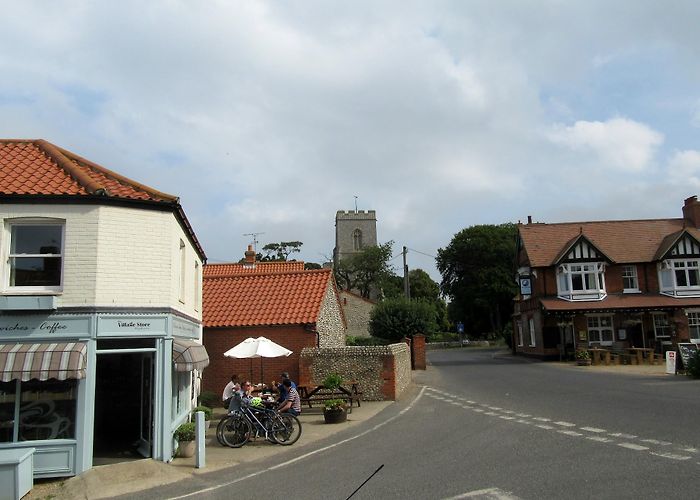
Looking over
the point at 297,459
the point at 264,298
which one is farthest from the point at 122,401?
the point at 264,298

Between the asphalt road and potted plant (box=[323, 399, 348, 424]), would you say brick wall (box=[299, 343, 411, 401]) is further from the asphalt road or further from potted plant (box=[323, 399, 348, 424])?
potted plant (box=[323, 399, 348, 424])

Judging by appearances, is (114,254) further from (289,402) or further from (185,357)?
(289,402)

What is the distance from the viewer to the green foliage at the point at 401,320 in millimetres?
34844

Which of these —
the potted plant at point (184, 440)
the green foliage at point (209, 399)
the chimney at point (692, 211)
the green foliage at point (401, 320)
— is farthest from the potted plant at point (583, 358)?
the potted plant at point (184, 440)

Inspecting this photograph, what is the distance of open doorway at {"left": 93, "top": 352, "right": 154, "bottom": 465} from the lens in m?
13.4

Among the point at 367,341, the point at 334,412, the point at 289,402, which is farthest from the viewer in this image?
the point at 367,341

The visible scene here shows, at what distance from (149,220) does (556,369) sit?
81.1ft

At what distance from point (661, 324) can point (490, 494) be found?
114 feet

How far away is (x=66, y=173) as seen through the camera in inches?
493

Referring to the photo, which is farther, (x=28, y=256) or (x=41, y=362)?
(x=28, y=256)

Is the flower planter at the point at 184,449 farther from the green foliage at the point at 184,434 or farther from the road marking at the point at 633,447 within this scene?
the road marking at the point at 633,447

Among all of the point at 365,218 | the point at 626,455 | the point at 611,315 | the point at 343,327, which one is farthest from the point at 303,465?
the point at 365,218

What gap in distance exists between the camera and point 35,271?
1154cm

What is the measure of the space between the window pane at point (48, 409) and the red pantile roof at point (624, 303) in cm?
3144
